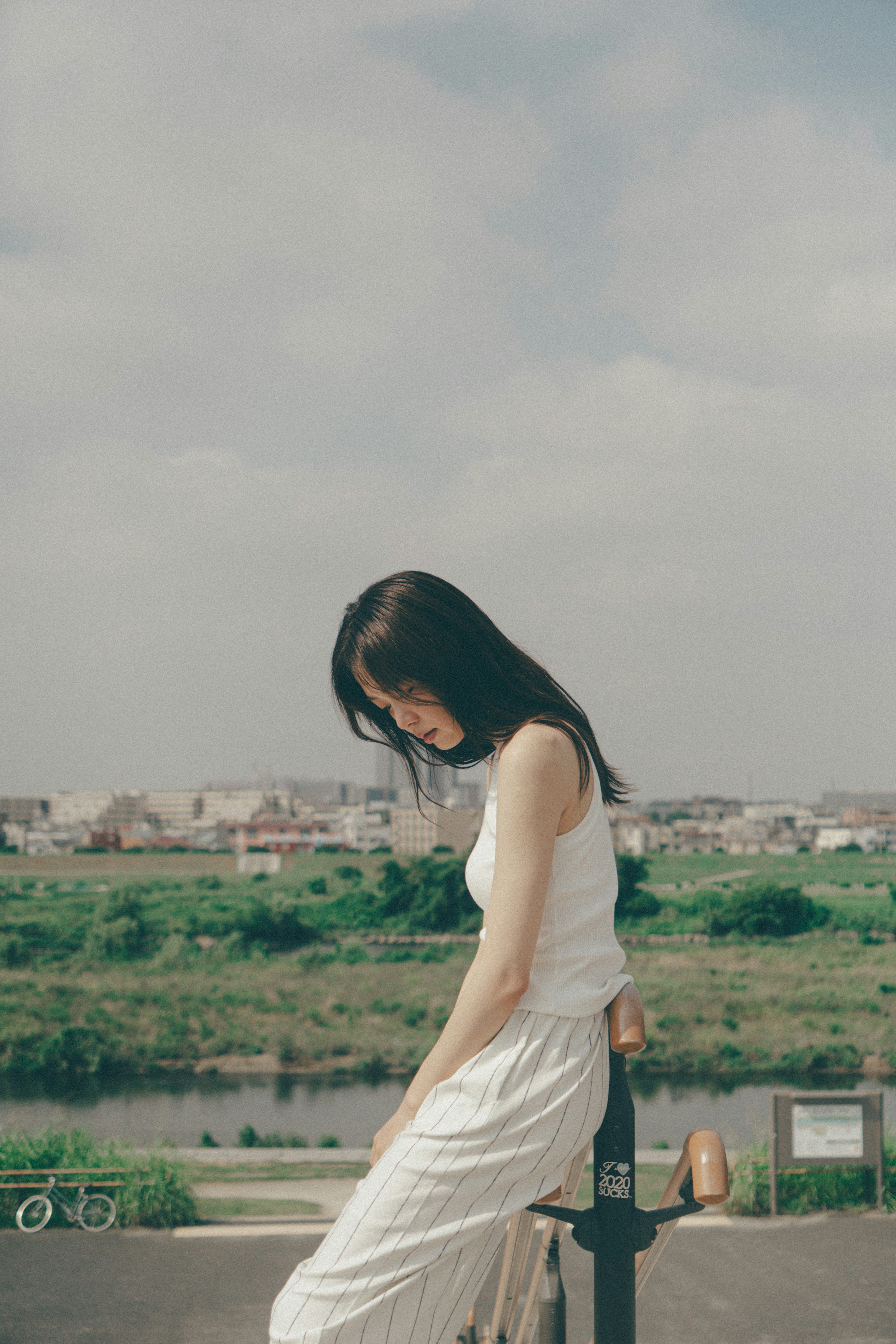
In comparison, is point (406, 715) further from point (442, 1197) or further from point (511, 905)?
point (442, 1197)

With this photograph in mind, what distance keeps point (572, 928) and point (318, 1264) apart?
0.37 metres

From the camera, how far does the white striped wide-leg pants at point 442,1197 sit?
905 mm

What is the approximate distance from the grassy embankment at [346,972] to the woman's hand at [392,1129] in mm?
22522

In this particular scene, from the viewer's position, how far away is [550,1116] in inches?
36.8

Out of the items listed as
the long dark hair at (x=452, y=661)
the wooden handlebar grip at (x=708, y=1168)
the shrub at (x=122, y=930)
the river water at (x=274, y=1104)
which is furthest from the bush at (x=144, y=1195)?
the shrub at (x=122, y=930)

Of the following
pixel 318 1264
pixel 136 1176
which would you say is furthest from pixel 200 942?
pixel 318 1264

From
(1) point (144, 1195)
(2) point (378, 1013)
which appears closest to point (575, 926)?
(1) point (144, 1195)

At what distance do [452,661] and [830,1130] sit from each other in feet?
15.7

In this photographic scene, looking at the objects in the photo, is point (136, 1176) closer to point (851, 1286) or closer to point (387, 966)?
point (851, 1286)

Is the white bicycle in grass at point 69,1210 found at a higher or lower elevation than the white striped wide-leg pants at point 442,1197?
lower

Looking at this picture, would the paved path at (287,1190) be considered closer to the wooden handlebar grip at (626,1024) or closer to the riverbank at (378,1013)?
the wooden handlebar grip at (626,1024)

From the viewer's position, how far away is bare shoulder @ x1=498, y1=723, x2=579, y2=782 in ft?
3.05

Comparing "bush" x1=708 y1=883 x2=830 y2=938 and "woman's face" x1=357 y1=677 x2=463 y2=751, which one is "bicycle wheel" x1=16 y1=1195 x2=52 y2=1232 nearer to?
"woman's face" x1=357 y1=677 x2=463 y2=751

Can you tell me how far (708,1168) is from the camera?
1003 mm
